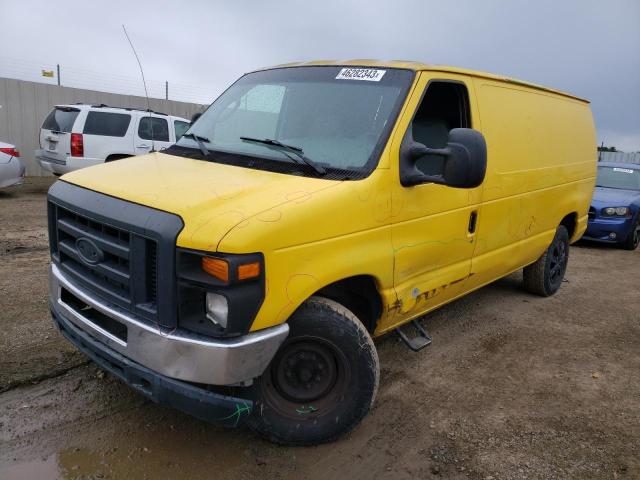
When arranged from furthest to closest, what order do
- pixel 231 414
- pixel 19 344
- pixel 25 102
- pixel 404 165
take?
pixel 25 102
pixel 19 344
pixel 404 165
pixel 231 414

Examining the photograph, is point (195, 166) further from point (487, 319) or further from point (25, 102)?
point (25, 102)

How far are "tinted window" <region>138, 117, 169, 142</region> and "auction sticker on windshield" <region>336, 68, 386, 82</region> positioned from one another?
9067 mm

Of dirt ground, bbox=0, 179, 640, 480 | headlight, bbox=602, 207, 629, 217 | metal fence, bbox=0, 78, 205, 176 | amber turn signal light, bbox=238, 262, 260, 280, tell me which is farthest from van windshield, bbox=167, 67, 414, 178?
A: metal fence, bbox=0, 78, 205, 176

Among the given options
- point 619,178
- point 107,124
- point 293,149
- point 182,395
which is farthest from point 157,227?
point 619,178

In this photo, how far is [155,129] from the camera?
12.0m

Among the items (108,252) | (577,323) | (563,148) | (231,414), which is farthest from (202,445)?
(563,148)

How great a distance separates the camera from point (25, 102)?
13.7 meters

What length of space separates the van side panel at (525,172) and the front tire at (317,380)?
1627 millimetres

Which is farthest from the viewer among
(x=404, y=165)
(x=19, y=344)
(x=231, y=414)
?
(x=19, y=344)

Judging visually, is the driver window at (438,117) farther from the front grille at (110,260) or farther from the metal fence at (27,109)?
the metal fence at (27,109)

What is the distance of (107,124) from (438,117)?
30.3ft

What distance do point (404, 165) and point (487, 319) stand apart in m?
2.69

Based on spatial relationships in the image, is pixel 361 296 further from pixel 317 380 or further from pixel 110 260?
pixel 110 260

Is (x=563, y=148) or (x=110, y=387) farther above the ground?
(x=563, y=148)
